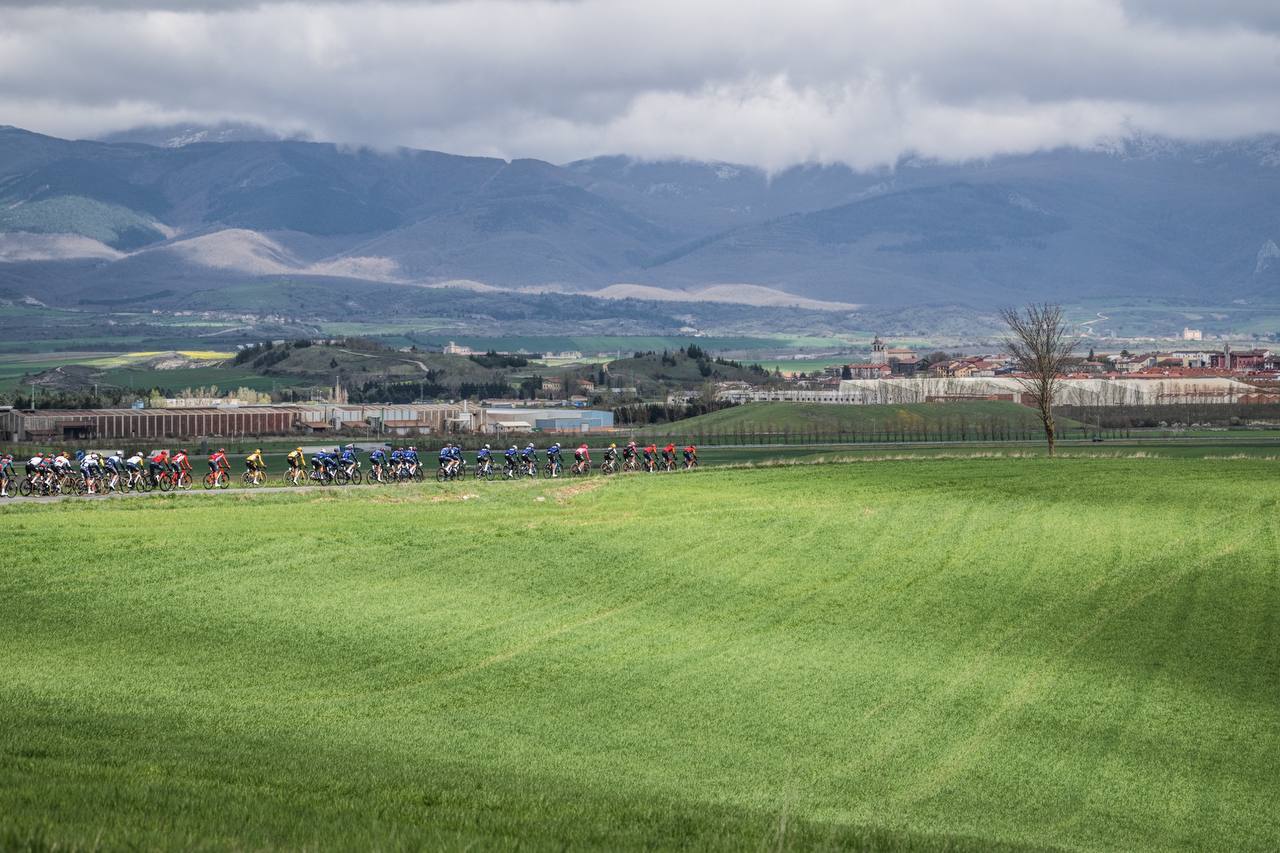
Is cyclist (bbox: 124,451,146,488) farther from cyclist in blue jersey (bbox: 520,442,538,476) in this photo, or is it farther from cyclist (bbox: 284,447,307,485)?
cyclist in blue jersey (bbox: 520,442,538,476)

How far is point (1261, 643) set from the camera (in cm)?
3459

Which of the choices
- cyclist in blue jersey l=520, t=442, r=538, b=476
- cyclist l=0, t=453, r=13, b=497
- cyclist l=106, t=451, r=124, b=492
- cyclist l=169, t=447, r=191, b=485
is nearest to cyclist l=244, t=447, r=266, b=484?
cyclist l=169, t=447, r=191, b=485

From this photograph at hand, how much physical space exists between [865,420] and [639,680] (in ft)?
442

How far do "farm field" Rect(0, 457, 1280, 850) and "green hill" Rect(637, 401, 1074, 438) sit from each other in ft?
330

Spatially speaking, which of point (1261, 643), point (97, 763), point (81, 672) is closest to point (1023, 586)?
point (1261, 643)

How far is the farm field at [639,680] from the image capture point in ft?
59.6

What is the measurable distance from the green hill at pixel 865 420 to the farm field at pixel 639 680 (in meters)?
100

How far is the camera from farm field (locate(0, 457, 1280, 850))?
18.2 metres

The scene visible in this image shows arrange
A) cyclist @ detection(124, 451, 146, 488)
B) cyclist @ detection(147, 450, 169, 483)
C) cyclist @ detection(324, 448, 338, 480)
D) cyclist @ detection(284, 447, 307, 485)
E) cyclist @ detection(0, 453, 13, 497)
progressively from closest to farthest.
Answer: cyclist @ detection(0, 453, 13, 497) < cyclist @ detection(124, 451, 146, 488) < cyclist @ detection(147, 450, 169, 483) < cyclist @ detection(284, 447, 307, 485) < cyclist @ detection(324, 448, 338, 480)

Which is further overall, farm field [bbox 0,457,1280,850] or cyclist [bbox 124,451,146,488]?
cyclist [bbox 124,451,146,488]

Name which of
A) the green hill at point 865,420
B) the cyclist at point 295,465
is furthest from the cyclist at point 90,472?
the green hill at point 865,420

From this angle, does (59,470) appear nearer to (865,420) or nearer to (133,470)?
(133,470)

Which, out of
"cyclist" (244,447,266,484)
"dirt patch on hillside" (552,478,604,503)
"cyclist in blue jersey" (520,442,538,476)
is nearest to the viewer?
"dirt patch on hillside" (552,478,604,503)

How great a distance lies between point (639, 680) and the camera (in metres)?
30.7
